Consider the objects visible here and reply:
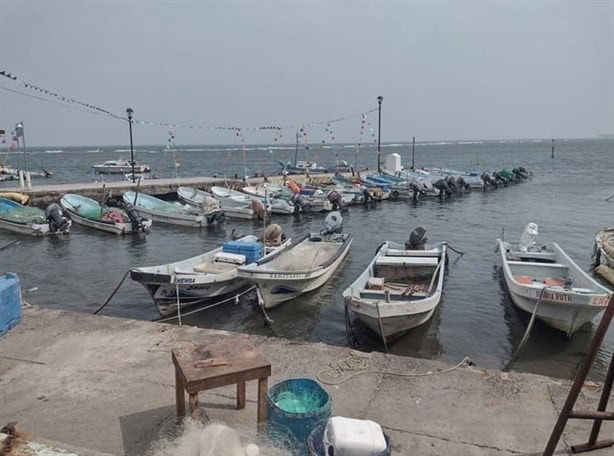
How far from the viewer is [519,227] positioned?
24375mm

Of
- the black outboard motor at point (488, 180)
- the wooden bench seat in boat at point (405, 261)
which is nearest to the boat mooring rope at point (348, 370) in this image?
the wooden bench seat in boat at point (405, 261)

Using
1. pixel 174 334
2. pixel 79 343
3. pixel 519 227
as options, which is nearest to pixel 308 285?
pixel 174 334

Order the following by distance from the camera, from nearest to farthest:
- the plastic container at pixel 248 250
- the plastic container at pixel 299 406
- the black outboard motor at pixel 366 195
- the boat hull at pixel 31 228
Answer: the plastic container at pixel 299 406 < the plastic container at pixel 248 250 < the boat hull at pixel 31 228 < the black outboard motor at pixel 366 195

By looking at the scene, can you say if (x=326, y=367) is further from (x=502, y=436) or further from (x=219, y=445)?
(x=219, y=445)

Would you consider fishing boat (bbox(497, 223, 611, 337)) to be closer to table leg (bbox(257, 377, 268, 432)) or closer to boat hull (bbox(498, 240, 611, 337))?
boat hull (bbox(498, 240, 611, 337))

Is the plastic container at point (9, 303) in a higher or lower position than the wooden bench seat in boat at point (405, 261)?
higher

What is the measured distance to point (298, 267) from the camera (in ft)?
41.4

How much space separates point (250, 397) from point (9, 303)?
14.2 feet

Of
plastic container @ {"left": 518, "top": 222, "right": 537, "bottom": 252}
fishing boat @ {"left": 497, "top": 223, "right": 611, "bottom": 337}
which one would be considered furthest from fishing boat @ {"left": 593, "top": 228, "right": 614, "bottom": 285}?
plastic container @ {"left": 518, "top": 222, "right": 537, "bottom": 252}

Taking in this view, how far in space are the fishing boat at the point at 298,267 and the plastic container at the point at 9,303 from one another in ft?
14.5

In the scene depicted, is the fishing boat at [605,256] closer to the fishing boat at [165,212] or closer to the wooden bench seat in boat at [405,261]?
the wooden bench seat in boat at [405,261]

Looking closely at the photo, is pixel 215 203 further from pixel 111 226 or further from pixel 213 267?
pixel 213 267

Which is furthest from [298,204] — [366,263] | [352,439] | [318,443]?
[352,439]

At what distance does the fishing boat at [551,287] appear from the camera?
899cm
